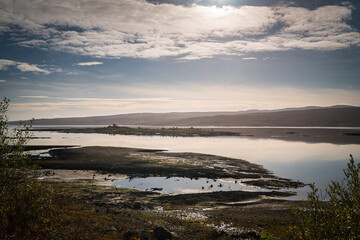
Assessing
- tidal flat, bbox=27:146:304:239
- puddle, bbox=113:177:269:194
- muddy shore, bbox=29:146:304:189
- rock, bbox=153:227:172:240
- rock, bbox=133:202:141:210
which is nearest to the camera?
rock, bbox=153:227:172:240

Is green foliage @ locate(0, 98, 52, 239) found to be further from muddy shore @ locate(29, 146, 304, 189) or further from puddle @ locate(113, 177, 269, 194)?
muddy shore @ locate(29, 146, 304, 189)

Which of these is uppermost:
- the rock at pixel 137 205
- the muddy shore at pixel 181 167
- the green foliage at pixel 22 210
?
the green foliage at pixel 22 210

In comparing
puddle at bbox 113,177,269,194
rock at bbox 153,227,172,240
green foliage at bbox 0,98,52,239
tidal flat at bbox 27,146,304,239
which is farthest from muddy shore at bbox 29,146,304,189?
green foliage at bbox 0,98,52,239

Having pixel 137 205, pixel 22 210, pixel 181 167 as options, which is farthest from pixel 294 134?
pixel 22 210

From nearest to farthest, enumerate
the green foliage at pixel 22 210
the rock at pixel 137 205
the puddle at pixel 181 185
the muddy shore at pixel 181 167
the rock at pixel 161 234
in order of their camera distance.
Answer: the green foliage at pixel 22 210
the rock at pixel 161 234
the rock at pixel 137 205
the puddle at pixel 181 185
the muddy shore at pixel 181 167

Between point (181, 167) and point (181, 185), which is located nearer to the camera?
point (181, 185)

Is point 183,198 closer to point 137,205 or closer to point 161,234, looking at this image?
point 137,205

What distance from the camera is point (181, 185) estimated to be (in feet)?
121

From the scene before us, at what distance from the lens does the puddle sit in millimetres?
34175

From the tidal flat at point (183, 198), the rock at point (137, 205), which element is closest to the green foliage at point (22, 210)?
the tidal flat at point (183, 198)

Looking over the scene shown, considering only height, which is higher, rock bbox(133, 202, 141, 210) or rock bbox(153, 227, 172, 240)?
rock bbox(153, 227, 172, 240)

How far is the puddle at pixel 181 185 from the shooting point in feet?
112

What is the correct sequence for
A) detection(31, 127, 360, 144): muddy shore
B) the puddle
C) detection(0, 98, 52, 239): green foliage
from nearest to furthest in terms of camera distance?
detection(0, 98, 52, 239): green foliage → the puddle → detection(31, 127, 360, 144): muddy shore

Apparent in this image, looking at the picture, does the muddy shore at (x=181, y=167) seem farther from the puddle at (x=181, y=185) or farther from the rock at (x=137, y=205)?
the rock at (x=137, y=205)
